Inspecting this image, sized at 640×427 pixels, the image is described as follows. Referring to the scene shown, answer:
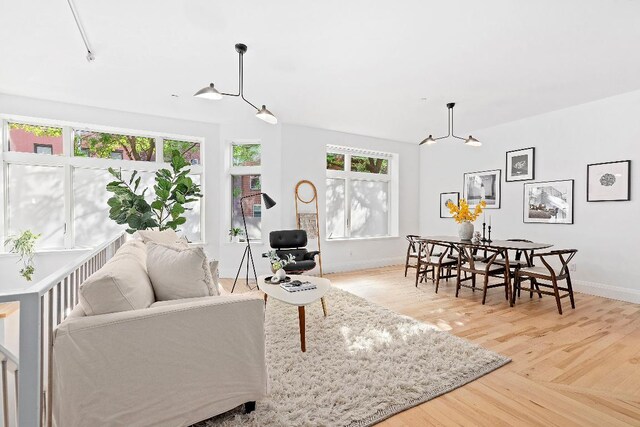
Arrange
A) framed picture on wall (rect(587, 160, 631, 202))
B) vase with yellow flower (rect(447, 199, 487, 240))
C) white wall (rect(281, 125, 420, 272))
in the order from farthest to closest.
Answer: white wall (rect(281, 125, 420, 272)) < vase with yellow flower (rect(447, 199, 487, 240)) < framed picture on wall (rect(587, 160, 631, 202))

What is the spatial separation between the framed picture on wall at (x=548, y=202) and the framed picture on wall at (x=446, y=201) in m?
1.33

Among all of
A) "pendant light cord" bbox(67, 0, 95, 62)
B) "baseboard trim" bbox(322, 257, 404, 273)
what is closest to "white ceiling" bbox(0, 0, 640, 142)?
"pendant light cord" bbox(67, 0, 95, 62)

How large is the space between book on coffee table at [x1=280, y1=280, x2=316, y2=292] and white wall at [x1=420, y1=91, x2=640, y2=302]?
13.6ft

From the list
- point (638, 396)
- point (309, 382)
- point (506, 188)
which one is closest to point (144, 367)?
point (309, 382)

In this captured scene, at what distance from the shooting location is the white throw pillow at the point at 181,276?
2.03 metres

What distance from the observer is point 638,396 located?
202 cm

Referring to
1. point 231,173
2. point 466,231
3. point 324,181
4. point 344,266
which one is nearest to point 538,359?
point 466,231

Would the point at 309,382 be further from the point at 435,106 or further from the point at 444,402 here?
the point at 435,106

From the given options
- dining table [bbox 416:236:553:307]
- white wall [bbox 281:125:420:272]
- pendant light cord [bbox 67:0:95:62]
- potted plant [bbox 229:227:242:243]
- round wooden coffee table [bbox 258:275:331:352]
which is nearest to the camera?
pendant light cord [bbox 67:0:95:62]

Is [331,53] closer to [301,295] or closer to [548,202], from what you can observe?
[301,295]

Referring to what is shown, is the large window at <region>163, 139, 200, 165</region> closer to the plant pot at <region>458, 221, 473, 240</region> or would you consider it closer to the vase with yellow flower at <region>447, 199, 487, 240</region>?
the vase with yellow flower at <region>447, 199, 487, 240</region>

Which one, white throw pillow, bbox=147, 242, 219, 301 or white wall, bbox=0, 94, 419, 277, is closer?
white throw pillow, bbox=147, 242, 219, 301

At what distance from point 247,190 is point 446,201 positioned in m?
4.12

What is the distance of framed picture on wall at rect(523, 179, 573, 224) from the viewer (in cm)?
465
